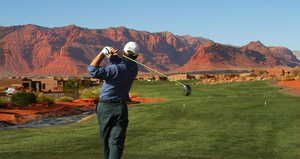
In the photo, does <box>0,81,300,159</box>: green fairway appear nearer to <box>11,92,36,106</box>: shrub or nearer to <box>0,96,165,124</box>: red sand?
<box>0,96,165,124</box>: red sand

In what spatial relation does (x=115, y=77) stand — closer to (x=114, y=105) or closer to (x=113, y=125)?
(x=114, y=105)

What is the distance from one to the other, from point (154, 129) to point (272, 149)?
503 cm

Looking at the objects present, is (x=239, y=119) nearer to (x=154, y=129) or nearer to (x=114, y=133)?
(x=154, y=129)

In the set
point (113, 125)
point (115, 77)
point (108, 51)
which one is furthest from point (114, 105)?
point (108, 51)

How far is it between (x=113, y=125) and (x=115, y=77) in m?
0.68

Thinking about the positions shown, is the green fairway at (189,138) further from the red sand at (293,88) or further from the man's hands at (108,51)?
the red sand at (293,88)

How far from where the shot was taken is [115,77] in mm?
6773

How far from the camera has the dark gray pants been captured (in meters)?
6.80

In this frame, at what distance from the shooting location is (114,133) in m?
6.83

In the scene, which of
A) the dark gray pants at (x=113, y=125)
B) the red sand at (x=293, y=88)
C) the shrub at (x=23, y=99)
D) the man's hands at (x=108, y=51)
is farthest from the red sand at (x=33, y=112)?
the man's hands at (x=108, y=51)

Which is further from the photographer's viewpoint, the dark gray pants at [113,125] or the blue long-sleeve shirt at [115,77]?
the dark gray pants at [113,125]

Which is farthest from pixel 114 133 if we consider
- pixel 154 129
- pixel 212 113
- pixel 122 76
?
pixel 212 113

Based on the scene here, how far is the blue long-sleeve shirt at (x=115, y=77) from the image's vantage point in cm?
667

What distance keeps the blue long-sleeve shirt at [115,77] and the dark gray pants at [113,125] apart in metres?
0.13
